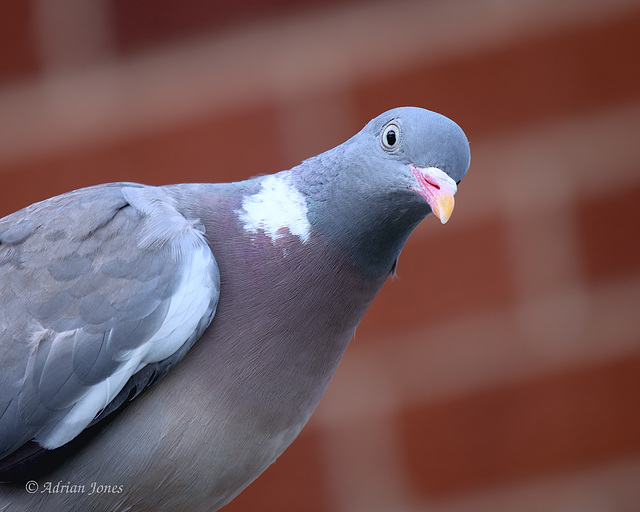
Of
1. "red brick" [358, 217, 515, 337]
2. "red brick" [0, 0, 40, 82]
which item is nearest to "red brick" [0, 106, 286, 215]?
"red brick" [0, 0, 40, 82]

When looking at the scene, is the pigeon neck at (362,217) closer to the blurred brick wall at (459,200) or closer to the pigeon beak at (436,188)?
the pigeon beak at (436,188)

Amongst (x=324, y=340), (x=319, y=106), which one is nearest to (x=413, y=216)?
(x=324, y=340)

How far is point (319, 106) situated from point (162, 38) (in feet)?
1.40

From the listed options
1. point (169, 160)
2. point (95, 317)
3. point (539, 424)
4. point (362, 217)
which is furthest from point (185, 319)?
point (539, 424)

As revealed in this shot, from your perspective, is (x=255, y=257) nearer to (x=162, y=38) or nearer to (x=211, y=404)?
(x=211, y=404)

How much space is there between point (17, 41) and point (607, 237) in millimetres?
1492

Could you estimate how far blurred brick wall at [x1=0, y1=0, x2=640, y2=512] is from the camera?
73.8 inches

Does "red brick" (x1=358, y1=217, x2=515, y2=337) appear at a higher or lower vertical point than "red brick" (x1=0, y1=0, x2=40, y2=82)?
lower

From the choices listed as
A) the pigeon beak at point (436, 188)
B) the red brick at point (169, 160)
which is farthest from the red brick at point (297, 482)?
the pigeon beak at point (436, 188)

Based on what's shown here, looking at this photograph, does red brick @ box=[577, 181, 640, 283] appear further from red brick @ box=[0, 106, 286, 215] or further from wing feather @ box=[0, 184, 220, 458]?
wing feather @ box=[0, 184, 220, 458]

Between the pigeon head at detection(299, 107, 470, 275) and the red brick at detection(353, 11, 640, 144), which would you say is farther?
the red brick at detection(353, 11, 640, 144)

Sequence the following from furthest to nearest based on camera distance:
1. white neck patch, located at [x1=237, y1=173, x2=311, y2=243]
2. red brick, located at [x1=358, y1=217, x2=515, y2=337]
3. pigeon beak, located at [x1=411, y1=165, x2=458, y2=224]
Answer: red brick, located at [x1=358, y1=217, x2=515, y2=337], white neck patch, located at [x1=237, y1=173, x2=311, y2=243], pigeon beak, located at [x1=411, y1=165, x2=458, y2=224]

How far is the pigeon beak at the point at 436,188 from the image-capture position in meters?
0.92

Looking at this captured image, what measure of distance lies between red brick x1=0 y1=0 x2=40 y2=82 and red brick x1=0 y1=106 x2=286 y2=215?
0.23 metres
